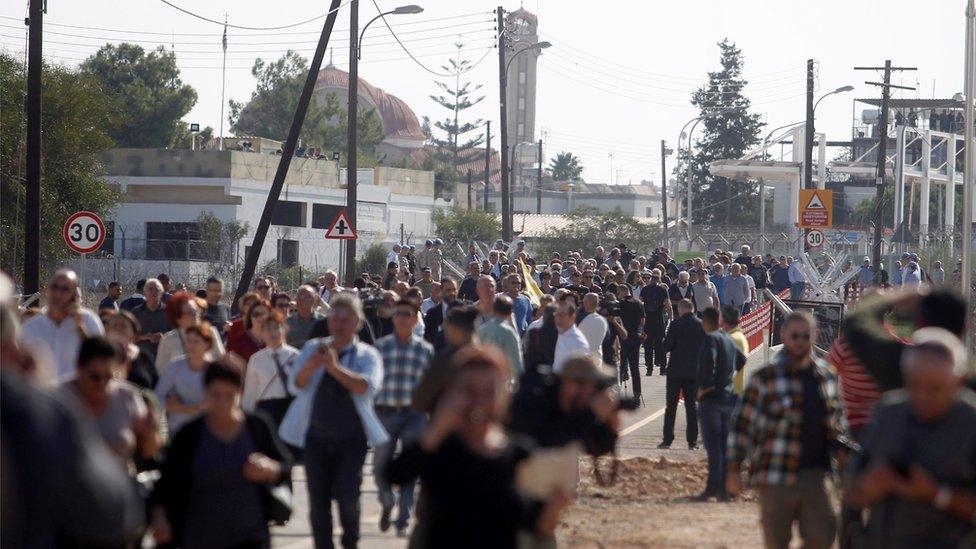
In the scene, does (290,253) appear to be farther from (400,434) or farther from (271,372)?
(400,434)

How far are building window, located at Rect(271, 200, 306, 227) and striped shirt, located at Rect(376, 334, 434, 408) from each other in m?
→ 47.5

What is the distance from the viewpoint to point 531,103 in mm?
152625

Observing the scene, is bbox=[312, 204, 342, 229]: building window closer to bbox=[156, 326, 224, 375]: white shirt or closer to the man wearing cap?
the man wearing cap

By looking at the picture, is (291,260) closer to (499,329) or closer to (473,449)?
(499,329)

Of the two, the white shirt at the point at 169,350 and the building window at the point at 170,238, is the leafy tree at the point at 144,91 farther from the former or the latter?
the white shirt at the point at 169,350

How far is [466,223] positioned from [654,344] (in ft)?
157

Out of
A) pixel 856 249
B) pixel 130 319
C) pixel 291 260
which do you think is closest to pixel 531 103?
pixel 856 249

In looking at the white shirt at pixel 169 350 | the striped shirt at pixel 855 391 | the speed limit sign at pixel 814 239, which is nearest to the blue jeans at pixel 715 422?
the striped shirt at pixel 855 391

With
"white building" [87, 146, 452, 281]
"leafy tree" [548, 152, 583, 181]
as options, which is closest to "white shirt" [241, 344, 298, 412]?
"white building" [87, 146, 452, 281]

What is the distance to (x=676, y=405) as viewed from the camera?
1677cm

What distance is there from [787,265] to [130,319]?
24427 mm

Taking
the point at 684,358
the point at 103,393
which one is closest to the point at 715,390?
the point at 684,358

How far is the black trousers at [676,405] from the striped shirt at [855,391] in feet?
22.6

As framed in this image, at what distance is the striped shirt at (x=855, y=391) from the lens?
29.8ft
